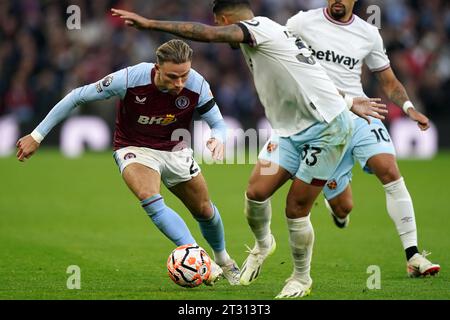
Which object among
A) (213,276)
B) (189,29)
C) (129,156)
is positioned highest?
(189,29)

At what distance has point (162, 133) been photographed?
850 centimetres

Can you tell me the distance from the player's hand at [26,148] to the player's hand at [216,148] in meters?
1.46

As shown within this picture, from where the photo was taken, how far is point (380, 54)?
9562mm

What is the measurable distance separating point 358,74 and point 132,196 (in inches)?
303

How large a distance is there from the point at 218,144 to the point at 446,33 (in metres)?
16.5

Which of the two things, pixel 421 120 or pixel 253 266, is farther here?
pixel 421 120

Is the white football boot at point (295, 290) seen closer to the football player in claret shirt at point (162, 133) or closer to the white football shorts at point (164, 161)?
the football player in claret shirt at point (162, 133)

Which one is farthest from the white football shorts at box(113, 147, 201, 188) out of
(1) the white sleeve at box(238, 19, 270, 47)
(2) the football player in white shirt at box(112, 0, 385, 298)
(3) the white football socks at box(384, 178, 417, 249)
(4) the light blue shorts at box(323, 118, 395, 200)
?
(3) the white football socks at box(384, 178, 417, 249)

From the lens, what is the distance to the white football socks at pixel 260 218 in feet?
27.1

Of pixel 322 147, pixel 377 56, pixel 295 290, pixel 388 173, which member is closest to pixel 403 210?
pixel 388 173

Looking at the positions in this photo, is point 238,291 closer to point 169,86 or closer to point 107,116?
point 169,86

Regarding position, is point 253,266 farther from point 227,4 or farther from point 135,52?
point 135,52

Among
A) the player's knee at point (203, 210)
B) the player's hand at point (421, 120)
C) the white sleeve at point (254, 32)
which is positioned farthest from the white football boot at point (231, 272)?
the white sleeve at point (254, 32)
